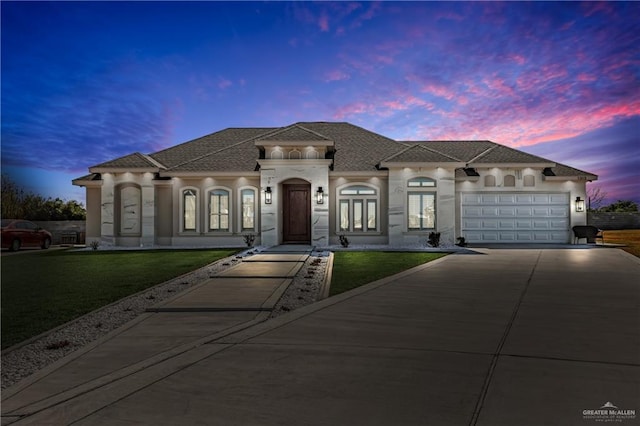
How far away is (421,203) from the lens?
1789 centimetres

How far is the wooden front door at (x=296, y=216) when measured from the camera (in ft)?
60.4

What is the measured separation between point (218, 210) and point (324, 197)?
548 cm

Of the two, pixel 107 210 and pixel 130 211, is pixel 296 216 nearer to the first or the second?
pixel 130 211

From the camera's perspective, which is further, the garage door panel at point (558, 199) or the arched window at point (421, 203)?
the garage door panel at point (558, 199)

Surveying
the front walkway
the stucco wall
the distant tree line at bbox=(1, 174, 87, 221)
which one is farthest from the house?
the stucco wall

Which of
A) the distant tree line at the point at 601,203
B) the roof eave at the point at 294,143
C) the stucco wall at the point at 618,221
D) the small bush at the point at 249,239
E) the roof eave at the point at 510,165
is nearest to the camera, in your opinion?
the roof eave at the point at 294,143

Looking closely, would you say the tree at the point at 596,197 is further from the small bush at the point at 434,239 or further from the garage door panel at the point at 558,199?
the small bush at the point at 434,239

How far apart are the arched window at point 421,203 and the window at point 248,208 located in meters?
7.67

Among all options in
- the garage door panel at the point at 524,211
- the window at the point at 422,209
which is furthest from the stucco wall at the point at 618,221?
the window at the point at 422,209

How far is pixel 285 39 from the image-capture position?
13.5 m

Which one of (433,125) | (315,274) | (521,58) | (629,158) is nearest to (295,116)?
(433,125)

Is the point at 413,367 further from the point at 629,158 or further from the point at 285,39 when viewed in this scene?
the point at 285,39

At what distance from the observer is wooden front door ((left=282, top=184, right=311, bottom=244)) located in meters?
18.4

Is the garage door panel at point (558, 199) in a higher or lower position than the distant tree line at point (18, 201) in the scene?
higher
